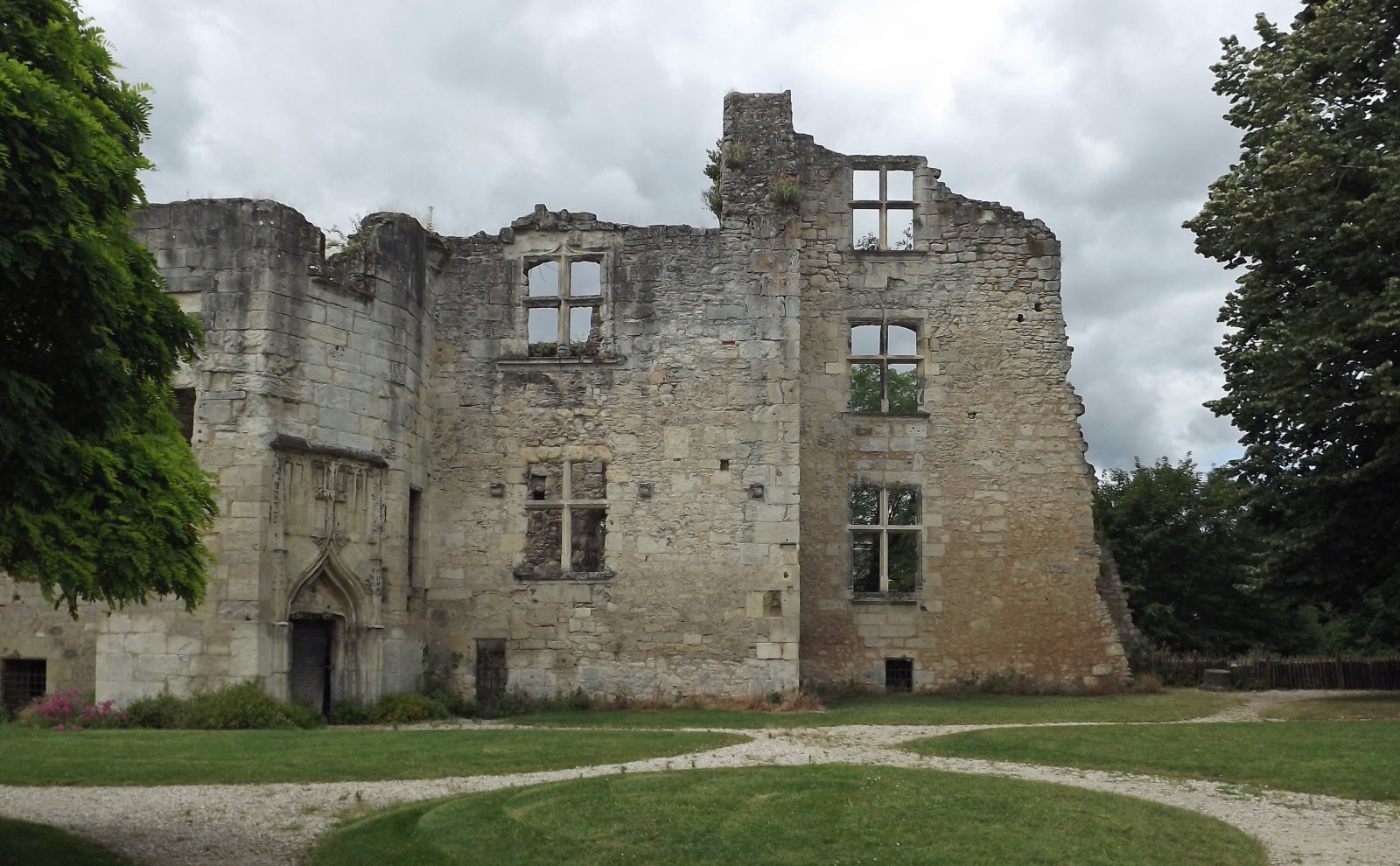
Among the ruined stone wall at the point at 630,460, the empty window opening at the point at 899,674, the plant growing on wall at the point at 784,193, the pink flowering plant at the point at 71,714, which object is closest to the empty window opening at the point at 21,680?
the pink flowering plant at the point at 71,714

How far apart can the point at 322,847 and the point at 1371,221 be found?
14051mm

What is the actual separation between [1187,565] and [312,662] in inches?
807

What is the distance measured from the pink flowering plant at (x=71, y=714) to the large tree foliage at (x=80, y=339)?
327 inches

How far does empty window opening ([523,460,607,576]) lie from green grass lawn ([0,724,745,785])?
15.1 ft

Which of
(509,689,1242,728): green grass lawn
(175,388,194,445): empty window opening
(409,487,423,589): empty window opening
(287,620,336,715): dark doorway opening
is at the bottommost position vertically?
(509,689,1242,728): green grass lawn

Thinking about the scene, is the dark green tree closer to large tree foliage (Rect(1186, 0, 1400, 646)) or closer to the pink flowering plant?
large tree foliage (Rect(1186, 0, 1400, 646))

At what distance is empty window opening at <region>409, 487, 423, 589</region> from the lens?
19016 millimetres

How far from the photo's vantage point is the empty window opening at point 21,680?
17.3 metres

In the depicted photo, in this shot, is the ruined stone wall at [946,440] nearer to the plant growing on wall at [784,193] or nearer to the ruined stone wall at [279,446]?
the plant growing on wall at [784,193]

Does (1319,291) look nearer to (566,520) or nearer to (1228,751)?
(1228,751)

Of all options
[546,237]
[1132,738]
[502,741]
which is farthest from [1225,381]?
[502,741]

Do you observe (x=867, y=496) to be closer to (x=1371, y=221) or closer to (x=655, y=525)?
(x=655, y=525)

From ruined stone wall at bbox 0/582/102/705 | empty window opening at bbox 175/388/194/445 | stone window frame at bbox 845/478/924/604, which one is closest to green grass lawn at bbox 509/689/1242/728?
stone window frame at bbox 845/478/924/604

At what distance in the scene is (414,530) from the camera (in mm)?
19172
